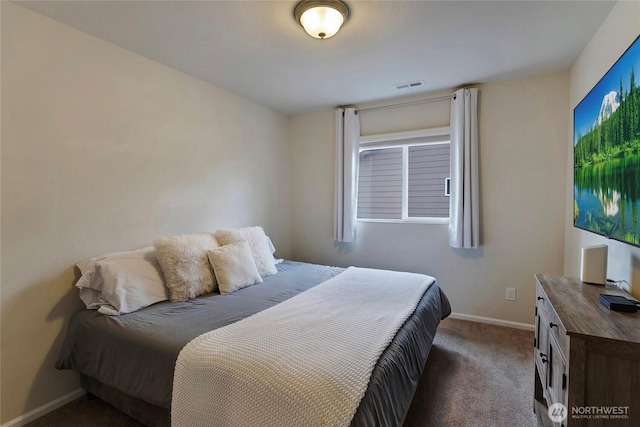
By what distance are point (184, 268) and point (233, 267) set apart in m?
0.36

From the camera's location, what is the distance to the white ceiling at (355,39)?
1.81 m

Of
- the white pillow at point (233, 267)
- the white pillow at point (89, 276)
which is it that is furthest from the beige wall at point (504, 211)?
the white pillow at point (89, 276)

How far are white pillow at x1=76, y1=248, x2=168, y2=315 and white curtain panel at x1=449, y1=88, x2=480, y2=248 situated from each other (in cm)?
275

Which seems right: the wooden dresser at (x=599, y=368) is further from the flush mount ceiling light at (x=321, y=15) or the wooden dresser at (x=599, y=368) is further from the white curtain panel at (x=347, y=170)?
the white curtain panel at (x=347, y=170)

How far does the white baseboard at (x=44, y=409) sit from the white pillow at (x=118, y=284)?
2.13ft

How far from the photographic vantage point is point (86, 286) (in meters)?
1.93

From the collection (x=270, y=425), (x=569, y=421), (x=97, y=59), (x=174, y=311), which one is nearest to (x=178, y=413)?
(x=270, y=425)

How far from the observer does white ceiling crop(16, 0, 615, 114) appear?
1.81 metres

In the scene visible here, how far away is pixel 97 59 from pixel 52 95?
1.40ft

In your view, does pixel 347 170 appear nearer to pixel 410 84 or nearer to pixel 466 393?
pixel 410 84

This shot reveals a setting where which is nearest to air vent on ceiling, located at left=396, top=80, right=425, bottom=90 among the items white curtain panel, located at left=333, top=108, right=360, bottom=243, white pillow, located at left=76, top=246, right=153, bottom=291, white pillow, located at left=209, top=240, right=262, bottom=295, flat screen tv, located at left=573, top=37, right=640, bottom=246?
white curtain panel, located at left=333, top=108, right=360, bottom=243

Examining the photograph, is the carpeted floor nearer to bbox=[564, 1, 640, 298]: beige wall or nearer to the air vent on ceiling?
bbox=[564, 1, 640, 298]: beige wall

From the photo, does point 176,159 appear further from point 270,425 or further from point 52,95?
point 270,425

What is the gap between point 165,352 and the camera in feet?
4.77
